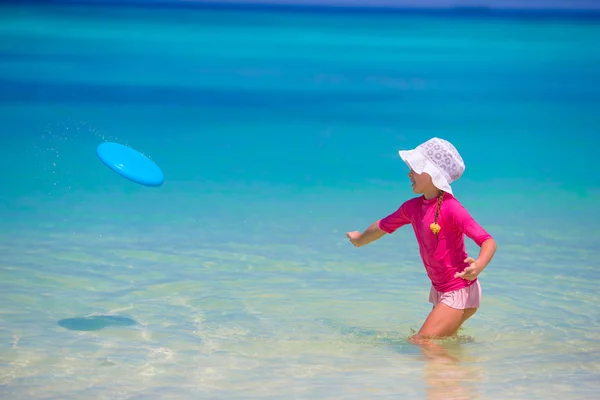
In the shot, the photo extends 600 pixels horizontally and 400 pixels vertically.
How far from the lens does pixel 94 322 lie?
472cm

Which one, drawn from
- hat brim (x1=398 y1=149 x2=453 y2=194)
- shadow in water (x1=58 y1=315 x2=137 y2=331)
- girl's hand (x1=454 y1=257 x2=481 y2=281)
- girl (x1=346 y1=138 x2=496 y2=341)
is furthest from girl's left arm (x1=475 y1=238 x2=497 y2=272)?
shadow in water (x1=58 y1=315 x2=137 y2=331)

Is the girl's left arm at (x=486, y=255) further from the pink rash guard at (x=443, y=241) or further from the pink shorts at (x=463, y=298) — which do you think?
the pink shorts at (x=463, y=298)

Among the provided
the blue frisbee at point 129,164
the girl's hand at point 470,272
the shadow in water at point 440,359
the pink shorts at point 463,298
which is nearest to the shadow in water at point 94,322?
the blue frisbee at point 129,164

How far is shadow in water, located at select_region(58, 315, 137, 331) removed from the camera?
4.62m

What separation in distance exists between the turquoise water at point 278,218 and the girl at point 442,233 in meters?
0.15

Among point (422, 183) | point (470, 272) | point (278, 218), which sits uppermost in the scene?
point (278, 218)

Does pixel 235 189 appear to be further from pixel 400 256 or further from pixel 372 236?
pixel 372 236

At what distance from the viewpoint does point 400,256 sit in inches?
245

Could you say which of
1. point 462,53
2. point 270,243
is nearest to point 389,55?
point 462,53

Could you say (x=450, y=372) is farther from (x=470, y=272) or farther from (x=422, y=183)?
(x=422, y=183)

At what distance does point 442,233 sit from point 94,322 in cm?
171

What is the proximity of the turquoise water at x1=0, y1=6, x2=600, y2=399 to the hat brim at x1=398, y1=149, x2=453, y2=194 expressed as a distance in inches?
28.4

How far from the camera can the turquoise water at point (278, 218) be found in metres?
4.09

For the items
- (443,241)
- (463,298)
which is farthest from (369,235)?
(463,298)
